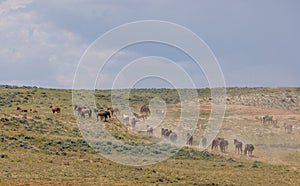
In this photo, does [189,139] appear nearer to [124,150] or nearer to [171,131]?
[171,131]

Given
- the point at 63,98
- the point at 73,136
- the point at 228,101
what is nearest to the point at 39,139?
the point at 73,136

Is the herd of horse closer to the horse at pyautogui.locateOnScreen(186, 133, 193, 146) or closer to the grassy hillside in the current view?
the horse at pyautogui.locateOnScreen(186, 133, 193, 146)

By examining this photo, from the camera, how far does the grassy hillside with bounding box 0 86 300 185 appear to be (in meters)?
39.4

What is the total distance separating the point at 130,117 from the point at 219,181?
2915 cm

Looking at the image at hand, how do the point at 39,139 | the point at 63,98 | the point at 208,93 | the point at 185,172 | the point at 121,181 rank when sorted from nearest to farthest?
the point at 121,181, the point at 185,172, the point at 39,139, the point at 63,98, the point at 208,93

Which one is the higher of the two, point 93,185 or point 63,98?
point 63,98

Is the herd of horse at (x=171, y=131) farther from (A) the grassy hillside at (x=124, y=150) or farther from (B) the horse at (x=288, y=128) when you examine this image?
(A) the grassy hillside at (x=124, y=150)

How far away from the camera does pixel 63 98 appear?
8938 centimetres

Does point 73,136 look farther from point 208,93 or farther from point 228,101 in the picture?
point 208,93

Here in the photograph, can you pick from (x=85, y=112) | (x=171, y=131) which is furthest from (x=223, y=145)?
(x=85, y=112)

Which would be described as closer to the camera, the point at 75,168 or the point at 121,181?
the point at 121,181

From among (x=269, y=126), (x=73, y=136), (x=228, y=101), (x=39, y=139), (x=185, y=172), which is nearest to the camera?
(x=185, y=172)

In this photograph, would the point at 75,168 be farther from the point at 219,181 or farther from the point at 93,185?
the point at 219,181

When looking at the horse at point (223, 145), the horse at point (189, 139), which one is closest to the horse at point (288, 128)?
the horse at point (189, 139)
